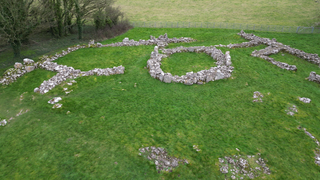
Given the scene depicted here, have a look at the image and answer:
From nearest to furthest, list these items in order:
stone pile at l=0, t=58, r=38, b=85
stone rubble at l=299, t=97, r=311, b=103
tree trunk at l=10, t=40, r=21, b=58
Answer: stone rubble at l=299, t=97, r=311, b=103, stone pile at l=0, t=58, r=38, b=85, tree trunk at l=10, t=40, r=21, b=58

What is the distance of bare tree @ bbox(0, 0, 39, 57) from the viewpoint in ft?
71.5

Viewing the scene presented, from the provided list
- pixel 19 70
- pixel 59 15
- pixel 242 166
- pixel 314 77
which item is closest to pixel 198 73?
pixel 242 166

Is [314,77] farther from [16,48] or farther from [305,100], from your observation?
[16,48]

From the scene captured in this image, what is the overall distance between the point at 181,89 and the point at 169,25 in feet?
100

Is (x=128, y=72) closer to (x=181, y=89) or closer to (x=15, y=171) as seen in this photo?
(x=181, y=89)

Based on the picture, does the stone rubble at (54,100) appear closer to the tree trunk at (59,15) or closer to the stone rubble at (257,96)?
the stone rubble at (257,96)

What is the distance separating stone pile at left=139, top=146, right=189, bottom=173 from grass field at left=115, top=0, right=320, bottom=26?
143ft

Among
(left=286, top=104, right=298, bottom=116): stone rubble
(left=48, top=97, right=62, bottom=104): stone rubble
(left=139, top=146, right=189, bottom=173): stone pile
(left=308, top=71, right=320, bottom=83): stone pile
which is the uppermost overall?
(left=308, top=71, right=320, bottom=83): stone pile

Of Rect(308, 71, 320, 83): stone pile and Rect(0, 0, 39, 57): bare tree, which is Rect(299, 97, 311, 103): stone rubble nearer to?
Rect(308, 71, 320, 83): stone pile

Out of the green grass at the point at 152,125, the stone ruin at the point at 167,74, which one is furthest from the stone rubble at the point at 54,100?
the stone ruin at the point at 167,74

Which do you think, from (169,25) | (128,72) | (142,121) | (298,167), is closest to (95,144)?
(142,121)

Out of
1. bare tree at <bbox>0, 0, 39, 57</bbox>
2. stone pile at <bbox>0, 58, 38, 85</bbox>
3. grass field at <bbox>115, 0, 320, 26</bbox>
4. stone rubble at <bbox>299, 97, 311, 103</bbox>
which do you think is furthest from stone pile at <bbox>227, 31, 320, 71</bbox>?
bare tree at <bbox>0, 0, 39, 57</bbox>

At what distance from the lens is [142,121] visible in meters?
14.7

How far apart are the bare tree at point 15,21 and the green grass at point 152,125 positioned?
673 centimetres
